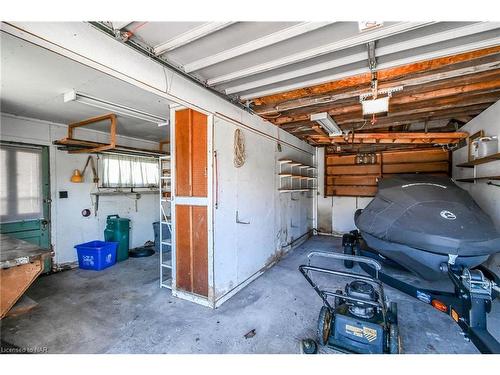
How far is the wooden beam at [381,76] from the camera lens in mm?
2154

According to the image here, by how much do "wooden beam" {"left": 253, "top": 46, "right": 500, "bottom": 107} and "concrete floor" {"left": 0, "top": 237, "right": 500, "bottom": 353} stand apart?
2.78m

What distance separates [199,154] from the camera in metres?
2.96

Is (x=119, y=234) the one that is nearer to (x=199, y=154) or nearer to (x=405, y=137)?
(x=199, y=154)

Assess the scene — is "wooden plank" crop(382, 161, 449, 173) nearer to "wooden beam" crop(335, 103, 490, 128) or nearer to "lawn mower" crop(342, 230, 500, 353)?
"wooden beam" crop(335, 103, 490, 128)

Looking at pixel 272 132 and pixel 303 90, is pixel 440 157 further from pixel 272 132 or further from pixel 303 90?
pixel 303 90

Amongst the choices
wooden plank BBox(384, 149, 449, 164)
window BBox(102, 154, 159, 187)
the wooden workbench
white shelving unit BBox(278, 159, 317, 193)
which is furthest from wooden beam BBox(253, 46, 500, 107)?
wooden plank BBox(384, 149, 449, 164)

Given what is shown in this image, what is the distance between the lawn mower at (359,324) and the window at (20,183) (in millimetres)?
4679

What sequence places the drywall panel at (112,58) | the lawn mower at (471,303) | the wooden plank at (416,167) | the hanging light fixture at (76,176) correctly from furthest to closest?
the wooden plank at (416,167)
the hanging light fixture at (76,176)
the lawn mower at (471,303)
the drywall panel at (112,58)

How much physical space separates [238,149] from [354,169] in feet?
16.0

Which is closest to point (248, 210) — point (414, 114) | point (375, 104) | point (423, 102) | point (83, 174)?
point (375, 104)

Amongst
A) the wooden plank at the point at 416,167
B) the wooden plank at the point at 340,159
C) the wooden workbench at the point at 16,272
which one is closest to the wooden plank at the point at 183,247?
the wooden workbench at the point at 16,272

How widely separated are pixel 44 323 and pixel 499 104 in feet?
21.6

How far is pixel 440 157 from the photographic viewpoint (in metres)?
5.96

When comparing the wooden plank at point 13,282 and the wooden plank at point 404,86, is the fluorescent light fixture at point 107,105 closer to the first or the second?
the wooden plank at point 404,86
